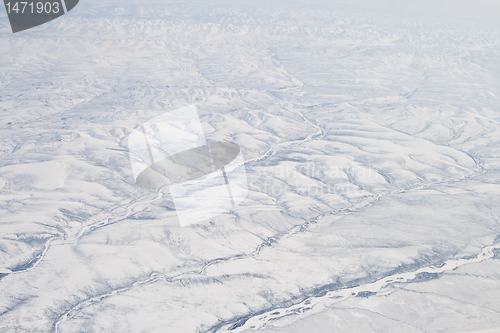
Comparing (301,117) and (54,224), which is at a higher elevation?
(54,224)

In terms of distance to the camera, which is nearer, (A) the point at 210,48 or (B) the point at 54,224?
(B) the point at 54,224

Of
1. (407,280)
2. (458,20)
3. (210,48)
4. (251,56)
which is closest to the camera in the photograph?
(407,280)

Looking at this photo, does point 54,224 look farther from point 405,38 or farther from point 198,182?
point 405,38

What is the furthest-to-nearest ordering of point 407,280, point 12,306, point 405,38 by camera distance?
point 405,38, point 407,280, point 12,306

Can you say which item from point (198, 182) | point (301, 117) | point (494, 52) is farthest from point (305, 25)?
point (198, 182)

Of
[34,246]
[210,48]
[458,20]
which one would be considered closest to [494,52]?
[458,20]

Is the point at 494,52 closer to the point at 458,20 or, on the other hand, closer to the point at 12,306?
the point at 458,20

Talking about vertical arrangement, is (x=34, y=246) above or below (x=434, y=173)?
above
